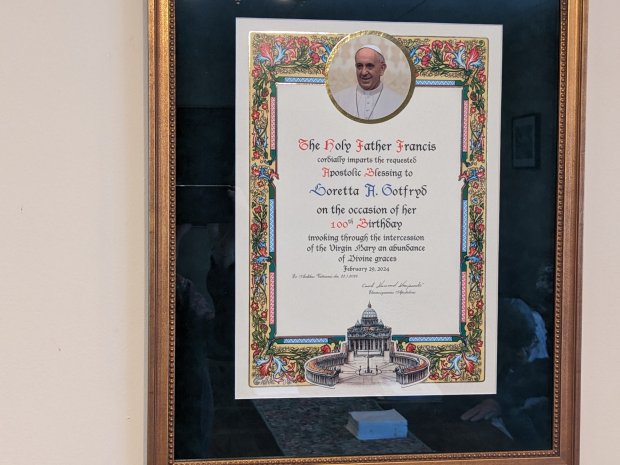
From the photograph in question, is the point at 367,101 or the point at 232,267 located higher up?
the point at 367,101

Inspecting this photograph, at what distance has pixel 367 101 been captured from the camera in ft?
2.45

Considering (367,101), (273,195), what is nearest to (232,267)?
(273,195)

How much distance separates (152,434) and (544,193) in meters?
0.49

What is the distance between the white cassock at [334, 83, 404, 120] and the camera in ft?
2.45

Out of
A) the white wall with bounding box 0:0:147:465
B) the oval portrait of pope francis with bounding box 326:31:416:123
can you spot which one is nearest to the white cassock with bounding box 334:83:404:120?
the oval portrait of pope francis with bounding box 326:31:416:123

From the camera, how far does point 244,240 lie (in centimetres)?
74

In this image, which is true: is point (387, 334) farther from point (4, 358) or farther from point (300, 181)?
point (4, 358)

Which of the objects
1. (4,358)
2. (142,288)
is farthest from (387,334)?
(4,358)

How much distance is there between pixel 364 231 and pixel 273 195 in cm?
10

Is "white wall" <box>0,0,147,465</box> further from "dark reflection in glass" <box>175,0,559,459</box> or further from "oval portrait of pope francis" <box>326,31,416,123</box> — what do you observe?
"oval portrait of pope francis" <box>326,31,416,123</box>

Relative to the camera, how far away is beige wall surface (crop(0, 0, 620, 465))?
73cm

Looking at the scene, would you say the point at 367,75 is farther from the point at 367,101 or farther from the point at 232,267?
the point at 232,267

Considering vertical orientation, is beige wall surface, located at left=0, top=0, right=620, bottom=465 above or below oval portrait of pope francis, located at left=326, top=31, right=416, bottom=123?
below

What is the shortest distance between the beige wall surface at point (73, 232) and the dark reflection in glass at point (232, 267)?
0.05m
